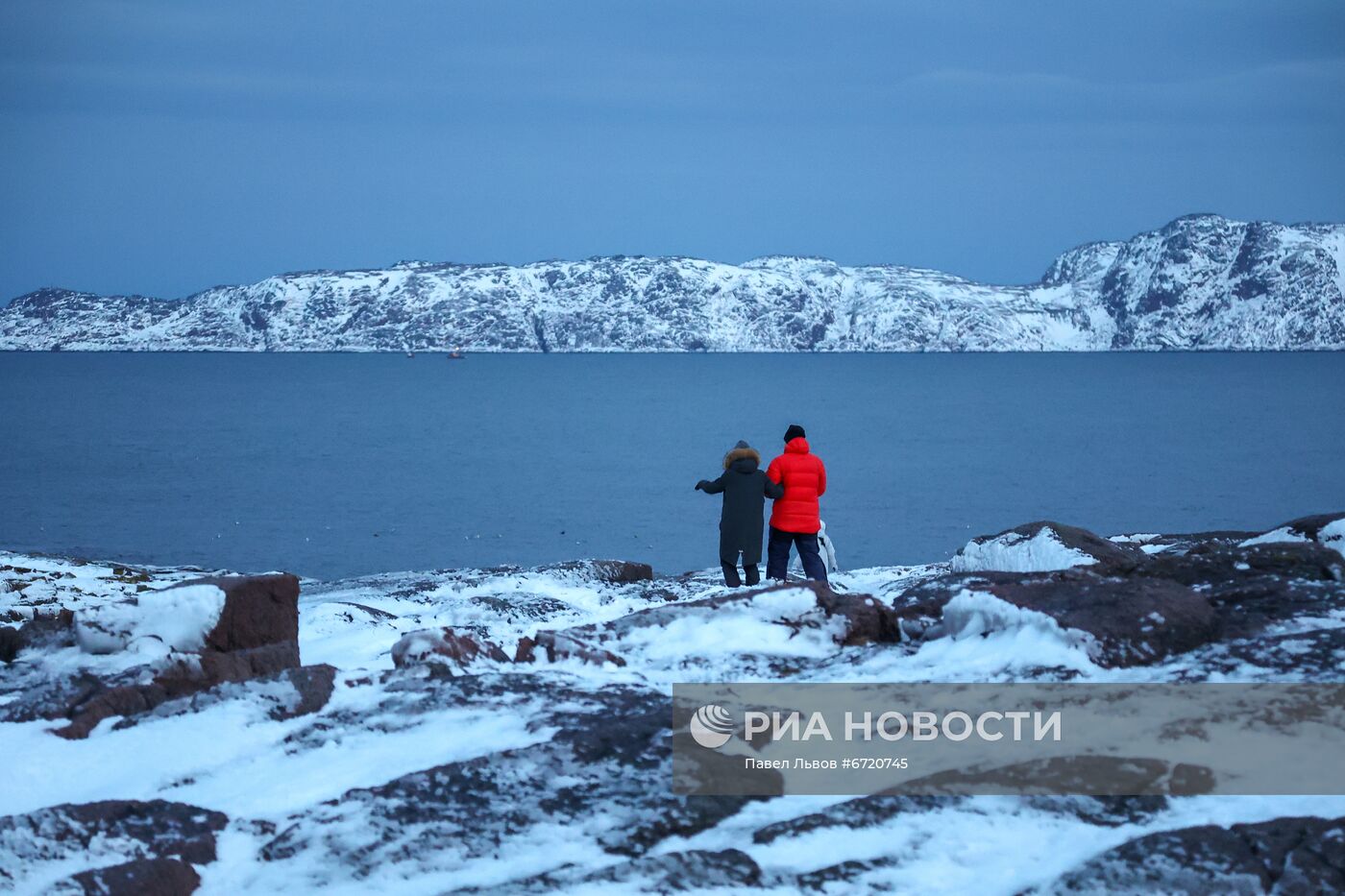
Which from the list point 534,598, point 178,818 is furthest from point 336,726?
point 534,598

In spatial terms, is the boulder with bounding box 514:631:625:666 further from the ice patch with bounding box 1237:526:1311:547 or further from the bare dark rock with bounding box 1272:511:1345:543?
the bare dark rock with bounding box 1272:511:1345:543

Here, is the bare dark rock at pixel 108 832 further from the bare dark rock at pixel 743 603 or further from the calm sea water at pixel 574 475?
the calm sea water at pixel 574 475

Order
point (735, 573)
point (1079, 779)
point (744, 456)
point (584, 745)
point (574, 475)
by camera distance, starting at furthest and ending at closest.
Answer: point (574, 475) → point (735, 573) → point (744, 456) → point (584, 745) → point (1079, 779)

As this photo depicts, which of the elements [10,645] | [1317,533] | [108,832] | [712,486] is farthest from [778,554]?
[108,832]

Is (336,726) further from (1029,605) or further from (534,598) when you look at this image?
(534,598)

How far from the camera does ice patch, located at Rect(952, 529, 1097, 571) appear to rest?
Result: 1574 centimetres

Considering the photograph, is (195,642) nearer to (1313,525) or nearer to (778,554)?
(778,554)

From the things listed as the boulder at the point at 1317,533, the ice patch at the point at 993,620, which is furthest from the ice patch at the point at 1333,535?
the ice patch at the point at 993,620

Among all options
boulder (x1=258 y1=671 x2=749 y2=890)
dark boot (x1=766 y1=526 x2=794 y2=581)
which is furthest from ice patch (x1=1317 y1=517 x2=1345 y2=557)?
boulder (x1=258 y1=671 x2=749 y2=890)

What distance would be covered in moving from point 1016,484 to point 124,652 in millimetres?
59683

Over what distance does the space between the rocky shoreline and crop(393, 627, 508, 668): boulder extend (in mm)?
28

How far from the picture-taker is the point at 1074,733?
26.9 feet

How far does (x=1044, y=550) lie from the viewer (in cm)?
1622

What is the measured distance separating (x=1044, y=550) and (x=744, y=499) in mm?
3856
